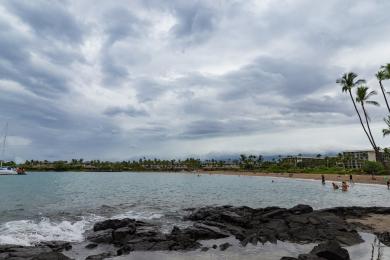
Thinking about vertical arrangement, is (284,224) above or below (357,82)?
below

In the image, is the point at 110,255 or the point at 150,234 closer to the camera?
the point at 110,255

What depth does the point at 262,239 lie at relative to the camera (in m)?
22.6

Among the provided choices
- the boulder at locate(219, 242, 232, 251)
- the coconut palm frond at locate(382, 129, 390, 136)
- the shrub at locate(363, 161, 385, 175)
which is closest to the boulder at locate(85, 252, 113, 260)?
the boulder at locate(219, 242, 232, 251)

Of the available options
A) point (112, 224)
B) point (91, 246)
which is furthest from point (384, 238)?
point (112, 224)

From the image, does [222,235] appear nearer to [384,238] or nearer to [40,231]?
[384,238]

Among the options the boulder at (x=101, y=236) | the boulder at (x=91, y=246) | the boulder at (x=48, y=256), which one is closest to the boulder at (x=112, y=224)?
the boulder at (x=101, y=236)

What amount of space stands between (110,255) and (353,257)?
1245 centimetres

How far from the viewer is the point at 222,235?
79.3 feet

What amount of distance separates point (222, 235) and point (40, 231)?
13.7m

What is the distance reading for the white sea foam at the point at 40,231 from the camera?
23641mm

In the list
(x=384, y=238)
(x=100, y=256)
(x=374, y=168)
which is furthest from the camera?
(x=374, y=168)

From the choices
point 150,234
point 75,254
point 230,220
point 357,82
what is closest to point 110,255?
point 75,254

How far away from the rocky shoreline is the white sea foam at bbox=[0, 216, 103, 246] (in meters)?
1.62

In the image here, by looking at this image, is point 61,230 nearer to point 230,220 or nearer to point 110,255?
point 110,255
